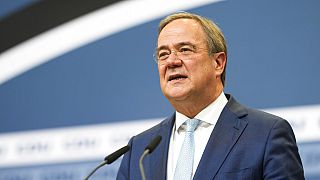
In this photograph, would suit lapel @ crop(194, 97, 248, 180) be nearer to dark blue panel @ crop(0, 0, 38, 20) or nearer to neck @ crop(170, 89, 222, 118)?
neck @ crop(170, 89, 222, 118)

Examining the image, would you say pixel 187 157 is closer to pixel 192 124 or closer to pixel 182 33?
pixel 192 124

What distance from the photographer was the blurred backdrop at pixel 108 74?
10.5ft

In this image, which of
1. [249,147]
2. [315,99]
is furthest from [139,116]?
[249,147]

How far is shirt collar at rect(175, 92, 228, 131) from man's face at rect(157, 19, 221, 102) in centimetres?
4

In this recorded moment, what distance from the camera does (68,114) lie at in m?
3.79

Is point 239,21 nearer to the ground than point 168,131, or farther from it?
farther from it

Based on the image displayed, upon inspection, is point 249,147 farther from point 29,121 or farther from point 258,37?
point 29,121

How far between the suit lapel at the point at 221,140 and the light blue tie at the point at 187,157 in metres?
0.06

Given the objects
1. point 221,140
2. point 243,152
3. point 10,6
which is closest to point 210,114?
point 221,140

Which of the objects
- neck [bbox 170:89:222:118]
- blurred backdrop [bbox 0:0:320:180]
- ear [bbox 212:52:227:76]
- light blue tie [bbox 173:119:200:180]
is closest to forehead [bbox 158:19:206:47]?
ear [bbox 212:52:227:76]

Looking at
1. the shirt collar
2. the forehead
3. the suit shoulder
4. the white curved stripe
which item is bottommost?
the suit shoulder

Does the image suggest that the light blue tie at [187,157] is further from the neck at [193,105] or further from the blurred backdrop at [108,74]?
the blurred backdrop at [108,74]

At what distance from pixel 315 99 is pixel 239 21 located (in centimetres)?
63

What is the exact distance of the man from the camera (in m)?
2.18
